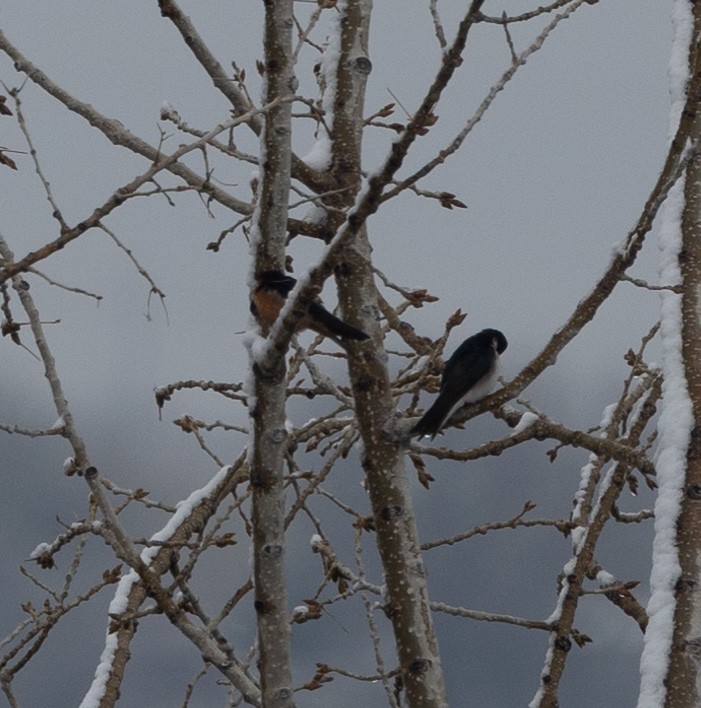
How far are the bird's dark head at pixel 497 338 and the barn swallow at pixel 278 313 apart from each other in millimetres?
1567

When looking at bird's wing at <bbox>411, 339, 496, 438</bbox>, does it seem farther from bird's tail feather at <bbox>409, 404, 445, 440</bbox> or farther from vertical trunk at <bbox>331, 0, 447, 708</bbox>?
vertical trunk at <bbox>331, 0, 447, 708</bbox>

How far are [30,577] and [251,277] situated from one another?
2.56 m

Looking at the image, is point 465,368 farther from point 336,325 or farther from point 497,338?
point 336,325

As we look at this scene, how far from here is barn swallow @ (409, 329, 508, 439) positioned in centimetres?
482

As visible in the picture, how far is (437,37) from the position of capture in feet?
12.5

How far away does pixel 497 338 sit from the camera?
6.58 metres

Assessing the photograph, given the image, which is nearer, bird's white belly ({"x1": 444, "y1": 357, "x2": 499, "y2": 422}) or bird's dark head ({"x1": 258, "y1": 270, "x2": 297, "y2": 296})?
bird's dark head ({"x1": 258, "y1": 270, "x2": 297, "y2": 296})

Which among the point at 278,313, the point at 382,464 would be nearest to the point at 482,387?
the point at 382,464

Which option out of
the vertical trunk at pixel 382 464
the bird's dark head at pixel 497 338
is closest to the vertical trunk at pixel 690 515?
the vertical trunk at pixel 382 464

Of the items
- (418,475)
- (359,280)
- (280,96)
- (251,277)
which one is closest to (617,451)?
(418,475)

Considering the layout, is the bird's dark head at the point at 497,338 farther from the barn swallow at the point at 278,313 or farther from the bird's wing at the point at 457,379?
the barn swallow at the point at 278,313

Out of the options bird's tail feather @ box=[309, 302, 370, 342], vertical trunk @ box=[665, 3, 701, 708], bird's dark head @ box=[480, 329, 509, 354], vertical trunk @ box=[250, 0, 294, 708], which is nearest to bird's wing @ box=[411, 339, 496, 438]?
Answer: bird's dark head @ box=[480, 329, 509, 354]

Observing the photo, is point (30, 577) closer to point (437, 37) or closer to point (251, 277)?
point (251, 277)

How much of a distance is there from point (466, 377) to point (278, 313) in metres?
1.25
